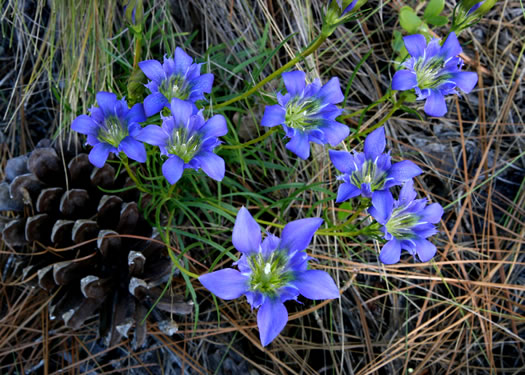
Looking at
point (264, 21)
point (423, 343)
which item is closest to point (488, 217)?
point (423, 343)

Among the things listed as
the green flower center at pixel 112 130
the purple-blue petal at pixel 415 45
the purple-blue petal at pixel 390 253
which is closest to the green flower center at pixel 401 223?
the purple-blue petal at pixel 390 253

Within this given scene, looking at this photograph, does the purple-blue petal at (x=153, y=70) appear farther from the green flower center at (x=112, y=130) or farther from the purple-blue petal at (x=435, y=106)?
the purple-blue petal at (x=435, y=106)

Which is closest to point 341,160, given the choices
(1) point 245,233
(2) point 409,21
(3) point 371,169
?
(3) point 371,169

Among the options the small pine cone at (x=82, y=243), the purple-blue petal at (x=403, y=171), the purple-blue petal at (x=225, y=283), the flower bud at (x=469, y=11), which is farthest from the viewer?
the small pine cone at (x=82, y=243)

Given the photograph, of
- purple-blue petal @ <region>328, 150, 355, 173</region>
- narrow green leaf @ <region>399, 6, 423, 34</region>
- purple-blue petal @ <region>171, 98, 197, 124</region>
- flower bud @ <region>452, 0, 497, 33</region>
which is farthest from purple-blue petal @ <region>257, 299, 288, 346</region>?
narrow green leaf @ <region>399, 6, 423, 34</region>

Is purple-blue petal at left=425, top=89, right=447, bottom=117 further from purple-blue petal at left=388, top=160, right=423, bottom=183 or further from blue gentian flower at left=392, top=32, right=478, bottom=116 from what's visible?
purple-blue petal at left=388, top=160, right=423, bottom=183

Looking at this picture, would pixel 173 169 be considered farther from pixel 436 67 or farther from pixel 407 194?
pixel 436 67
